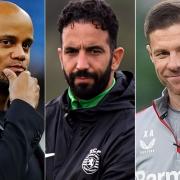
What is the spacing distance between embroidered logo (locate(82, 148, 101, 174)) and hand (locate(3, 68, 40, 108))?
1.98 feet

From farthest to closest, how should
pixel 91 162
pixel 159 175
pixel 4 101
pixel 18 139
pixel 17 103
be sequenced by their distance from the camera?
1. pixel 4 101
2. pixel 17 103
3. pixel 18 139
4. pixel 91 162
5. pixel 159 175

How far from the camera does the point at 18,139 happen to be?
402 cm

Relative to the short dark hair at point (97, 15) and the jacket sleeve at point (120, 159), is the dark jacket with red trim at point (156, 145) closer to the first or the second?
the jacket sleeve at point (120, 159)

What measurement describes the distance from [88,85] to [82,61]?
170mm

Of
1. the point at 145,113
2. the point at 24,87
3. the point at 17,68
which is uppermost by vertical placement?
the point at 17,68

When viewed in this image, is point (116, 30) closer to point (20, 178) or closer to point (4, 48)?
point (4, 48)

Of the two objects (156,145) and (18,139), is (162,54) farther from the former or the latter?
(18,139)

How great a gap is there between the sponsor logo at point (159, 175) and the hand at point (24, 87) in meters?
0.93

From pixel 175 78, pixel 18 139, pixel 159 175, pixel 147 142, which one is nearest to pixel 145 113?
pixel 147 142

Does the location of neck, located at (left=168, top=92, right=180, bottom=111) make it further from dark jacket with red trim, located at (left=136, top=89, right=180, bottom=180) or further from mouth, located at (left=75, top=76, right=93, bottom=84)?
mouth, located at (left=75, top=76, right=93, bottom=84)

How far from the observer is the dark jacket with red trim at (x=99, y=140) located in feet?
12.3

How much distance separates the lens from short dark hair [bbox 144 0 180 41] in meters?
3.69

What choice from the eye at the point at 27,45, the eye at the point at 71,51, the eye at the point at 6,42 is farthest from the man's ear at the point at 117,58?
the eye at the point at 6,42

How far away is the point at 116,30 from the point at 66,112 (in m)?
0.64
